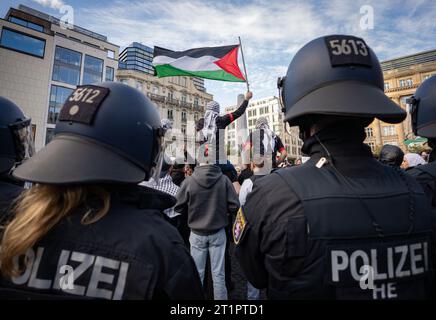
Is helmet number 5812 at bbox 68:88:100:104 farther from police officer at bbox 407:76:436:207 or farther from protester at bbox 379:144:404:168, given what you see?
protester at bbox 379:144:404:168

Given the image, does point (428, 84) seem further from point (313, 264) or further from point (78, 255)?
point (78, 255)

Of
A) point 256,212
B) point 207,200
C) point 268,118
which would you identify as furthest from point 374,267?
point 268,118

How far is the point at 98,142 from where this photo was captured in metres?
1.21

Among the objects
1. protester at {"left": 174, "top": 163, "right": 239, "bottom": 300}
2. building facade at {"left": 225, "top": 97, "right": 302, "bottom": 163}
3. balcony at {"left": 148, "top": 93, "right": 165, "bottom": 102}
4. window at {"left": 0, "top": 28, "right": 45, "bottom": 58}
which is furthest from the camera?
building facade at {"left": 225, "top": 97, "right": 302, "bottom": 163}

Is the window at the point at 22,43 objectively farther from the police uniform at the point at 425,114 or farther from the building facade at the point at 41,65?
the police uniform at the point at 425,114

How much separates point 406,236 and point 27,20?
3889cm

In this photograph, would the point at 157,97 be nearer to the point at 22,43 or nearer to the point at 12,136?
the point at 22,43

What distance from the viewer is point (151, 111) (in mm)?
1539

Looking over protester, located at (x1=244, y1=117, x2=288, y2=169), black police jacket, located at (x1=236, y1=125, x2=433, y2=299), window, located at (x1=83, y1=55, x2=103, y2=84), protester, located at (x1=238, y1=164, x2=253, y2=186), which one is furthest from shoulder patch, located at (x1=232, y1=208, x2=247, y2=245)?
window, located at (x1=83, y1=55, x2=103, y2=84)

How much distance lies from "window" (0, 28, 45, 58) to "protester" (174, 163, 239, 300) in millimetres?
32449

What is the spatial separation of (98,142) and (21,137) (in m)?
Result: 1.71

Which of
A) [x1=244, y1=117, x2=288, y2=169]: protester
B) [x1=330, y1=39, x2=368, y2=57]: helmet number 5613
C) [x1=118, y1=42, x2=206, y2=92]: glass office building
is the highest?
[x1=118, y1=42, x2=206, y2=92]: glass office building

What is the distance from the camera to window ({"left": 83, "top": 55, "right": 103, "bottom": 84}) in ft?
105

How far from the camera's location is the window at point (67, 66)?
97.4ft
